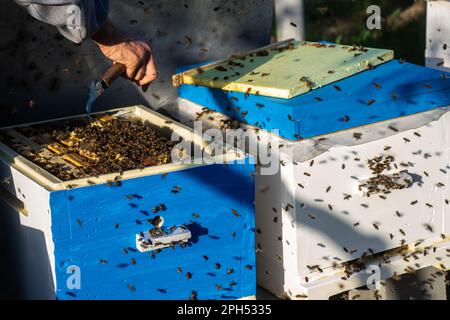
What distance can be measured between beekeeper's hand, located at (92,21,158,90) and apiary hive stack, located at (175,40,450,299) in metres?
0.36

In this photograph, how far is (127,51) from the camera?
2.51m

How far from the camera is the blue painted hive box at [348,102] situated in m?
2.50

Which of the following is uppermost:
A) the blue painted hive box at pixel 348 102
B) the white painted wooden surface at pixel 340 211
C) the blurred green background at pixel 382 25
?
the blue painted hive box at pixel 348 102

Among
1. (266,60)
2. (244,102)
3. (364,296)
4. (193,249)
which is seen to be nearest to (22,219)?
(193,249)

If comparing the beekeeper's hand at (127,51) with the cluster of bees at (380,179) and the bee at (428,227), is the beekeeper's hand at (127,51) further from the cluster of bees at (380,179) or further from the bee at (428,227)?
the bee at (428,227)

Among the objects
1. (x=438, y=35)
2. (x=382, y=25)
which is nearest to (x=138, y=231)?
(x=438, y=35)

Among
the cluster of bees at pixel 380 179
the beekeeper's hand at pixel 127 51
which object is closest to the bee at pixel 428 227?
the cluster of bees at pixel 380 179

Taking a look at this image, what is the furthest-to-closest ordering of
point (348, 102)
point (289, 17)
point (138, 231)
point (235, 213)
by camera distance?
point (289, 17)
point (348, 102)
point (235, 213)
point (138, 231)

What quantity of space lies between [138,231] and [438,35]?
1.71m

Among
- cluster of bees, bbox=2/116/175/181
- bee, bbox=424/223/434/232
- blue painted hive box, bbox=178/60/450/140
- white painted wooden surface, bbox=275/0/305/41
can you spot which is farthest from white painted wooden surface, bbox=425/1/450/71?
cluster of bees, bbox=2/116/175/181

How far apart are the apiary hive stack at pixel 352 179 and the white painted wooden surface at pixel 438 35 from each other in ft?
2.30

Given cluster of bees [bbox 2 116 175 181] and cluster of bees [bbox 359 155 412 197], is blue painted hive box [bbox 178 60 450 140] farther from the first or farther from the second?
cluster of bees [bbox 2 116 175 181]

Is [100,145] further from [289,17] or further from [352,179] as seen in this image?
[289,17]
